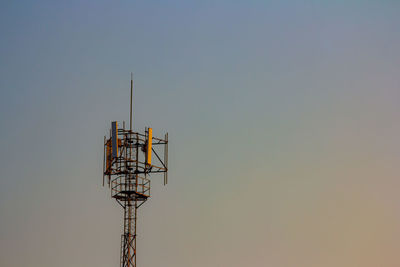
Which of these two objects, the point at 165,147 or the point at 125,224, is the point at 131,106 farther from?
the point at 125,224

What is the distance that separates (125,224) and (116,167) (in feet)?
16.9

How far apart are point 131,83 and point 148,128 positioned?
4787 millimetres

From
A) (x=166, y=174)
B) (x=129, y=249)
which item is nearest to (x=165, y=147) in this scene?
(x=166, y=174)

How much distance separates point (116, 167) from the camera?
95.3 m

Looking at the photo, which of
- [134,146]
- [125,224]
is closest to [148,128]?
[134,146]

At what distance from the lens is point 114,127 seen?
94.9m

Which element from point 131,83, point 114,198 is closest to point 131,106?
point 131,83

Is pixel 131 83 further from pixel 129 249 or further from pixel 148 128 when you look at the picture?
pixel 129 249

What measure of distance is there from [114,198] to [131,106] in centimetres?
859

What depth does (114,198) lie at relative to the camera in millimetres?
95125

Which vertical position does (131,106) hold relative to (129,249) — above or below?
above

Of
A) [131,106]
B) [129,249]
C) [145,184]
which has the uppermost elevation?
[131,106]

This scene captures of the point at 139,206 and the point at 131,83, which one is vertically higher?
the point at 131,83

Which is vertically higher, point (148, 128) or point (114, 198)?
point (148, 128)
